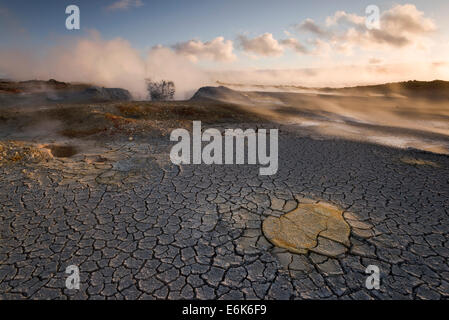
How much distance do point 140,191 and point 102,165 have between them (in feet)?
5.41

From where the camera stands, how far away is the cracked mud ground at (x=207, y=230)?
92.9 inches

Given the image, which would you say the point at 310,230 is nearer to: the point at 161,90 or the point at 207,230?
the point at 207,230

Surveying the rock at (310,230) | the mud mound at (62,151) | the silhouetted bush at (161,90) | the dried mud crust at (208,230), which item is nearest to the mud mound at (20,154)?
the dried mud crust at (208,230)

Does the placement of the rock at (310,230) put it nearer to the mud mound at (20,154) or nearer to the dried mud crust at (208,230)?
the dried mud crust at (208,230)

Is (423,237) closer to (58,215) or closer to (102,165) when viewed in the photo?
(58,215)

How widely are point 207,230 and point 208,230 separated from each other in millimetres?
14

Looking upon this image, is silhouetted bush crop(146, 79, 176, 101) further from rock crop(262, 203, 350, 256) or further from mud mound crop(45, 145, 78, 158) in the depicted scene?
rock crop(262, 203, 350, 256)

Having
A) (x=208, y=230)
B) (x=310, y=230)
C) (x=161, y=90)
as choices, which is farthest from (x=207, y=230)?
(x=161, y=90)

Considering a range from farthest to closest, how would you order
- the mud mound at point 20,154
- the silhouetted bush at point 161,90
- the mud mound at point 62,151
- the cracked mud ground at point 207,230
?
the silhouetted bush at point 161,90, the mud mound at point 62,151, the mud mound at point 20,154, the cracked mud ground at point 207,230

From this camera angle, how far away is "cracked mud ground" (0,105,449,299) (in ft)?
7.74

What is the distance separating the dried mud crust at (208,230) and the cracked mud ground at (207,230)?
0.6 inches

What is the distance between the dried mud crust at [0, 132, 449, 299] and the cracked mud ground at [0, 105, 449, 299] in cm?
1

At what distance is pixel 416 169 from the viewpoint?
5.38 metres
